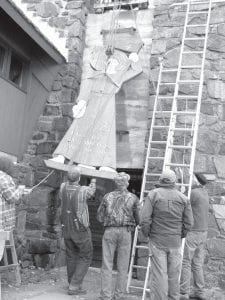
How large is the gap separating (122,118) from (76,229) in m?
2.72

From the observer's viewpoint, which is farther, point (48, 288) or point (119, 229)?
point (48, 288)

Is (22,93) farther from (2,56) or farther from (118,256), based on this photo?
(118,256)

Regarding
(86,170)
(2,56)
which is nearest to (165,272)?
(86,170)

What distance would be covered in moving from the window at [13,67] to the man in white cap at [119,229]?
2846mm

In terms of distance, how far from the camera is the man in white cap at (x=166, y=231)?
4.98 metres

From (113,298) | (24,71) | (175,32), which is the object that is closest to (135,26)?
(175,32)

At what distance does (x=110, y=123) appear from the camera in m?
7.11

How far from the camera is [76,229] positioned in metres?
5.86

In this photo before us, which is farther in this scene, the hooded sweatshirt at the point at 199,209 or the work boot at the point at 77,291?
the hooded sweatshirt at the point at 199,209

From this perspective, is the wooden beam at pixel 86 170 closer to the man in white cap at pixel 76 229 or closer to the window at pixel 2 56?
the man in white cap at pixel 76 229

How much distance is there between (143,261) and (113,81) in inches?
117

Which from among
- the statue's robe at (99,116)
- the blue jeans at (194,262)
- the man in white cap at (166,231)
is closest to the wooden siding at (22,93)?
the statue's robe at (99,116)

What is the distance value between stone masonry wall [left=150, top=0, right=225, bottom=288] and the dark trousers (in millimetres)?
1918

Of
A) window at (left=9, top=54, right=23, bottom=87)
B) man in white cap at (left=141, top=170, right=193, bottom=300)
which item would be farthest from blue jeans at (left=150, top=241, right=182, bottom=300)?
window at (left=9, top=54, right=23, bottom=87)
